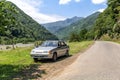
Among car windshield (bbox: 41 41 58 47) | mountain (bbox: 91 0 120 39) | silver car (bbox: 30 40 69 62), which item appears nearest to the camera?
silver car (bbox: 30 40 69 62)

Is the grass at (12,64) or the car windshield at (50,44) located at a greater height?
the car windshield at (50,44)

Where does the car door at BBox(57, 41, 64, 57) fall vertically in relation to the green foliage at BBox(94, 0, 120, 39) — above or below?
below

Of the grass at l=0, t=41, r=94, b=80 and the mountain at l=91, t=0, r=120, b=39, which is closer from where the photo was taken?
the grass at l=0, t=41, r=94, b=80

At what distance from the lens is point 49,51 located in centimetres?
2125

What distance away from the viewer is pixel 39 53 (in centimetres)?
2123

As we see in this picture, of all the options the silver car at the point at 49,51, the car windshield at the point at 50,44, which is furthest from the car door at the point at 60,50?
the car windshield at the point at 50,44

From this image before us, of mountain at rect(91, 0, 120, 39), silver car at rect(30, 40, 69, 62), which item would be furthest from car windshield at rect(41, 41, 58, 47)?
mountain at rect(91, 0, 120, 39)

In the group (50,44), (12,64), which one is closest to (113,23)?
(50,44)

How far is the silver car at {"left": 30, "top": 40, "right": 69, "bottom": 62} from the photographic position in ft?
69.5

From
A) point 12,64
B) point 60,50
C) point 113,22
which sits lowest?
point 12,64

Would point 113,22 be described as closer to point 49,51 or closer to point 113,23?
point 113,23

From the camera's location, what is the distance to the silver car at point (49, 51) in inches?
834

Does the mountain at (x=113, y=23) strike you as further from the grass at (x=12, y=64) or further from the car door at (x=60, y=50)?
the car door at (x=60, y=50)

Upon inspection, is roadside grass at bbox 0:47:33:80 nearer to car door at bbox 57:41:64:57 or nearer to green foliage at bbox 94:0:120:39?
car door at bbox 57:41:64:57
